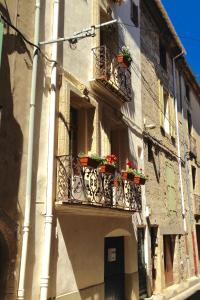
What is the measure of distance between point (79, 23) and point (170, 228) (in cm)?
882

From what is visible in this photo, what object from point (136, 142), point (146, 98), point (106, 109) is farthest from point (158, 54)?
point (106, 109)

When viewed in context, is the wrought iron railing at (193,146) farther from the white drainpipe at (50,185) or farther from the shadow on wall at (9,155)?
the shadow on wall at (9,155)

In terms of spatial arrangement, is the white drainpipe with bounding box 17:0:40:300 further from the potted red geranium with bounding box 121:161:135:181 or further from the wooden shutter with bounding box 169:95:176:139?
the wooden shutter with bounding box 169:95:176:139

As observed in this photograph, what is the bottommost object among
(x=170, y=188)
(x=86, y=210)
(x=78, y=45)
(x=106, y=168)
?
(x=86, y=210)

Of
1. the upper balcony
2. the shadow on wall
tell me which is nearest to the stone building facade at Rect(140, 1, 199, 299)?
the upper balcony

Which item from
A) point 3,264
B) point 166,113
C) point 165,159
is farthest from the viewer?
point 166,113

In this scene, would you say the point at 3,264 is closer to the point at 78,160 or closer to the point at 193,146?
the point at 78,160

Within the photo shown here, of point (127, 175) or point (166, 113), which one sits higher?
point (166, 113)

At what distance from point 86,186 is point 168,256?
308 inches

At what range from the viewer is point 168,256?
14.5 metres

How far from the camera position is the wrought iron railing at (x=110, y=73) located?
9.66 meters

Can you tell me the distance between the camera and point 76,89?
28.7 ft

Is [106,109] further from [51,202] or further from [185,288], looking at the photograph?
[185,288]

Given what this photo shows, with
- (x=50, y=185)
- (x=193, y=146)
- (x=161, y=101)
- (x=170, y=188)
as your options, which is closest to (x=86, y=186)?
(x=50, y=185)
